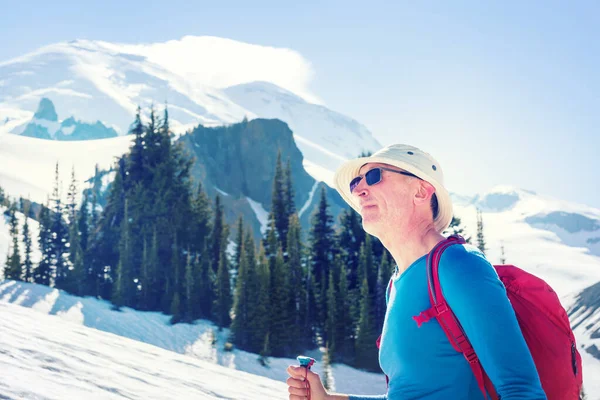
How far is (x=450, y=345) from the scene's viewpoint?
7.06ft

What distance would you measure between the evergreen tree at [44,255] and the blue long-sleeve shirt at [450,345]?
42286mm

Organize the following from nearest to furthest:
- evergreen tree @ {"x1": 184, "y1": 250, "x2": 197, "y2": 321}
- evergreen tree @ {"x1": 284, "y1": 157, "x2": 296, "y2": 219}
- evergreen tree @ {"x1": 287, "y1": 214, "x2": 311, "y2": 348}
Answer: evergreen tree @ {"x1": 184, "y1": 250, "x2": 197, "y2": 321}
evergreen tree @ {"x1": 287, "y1": 214, "x2": 311, "y2": 348}
evergreen tree @ {"x1": 284, "y1": 157, "x2": 296, "y2": 219}

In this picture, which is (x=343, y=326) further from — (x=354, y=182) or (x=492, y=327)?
(x=492, y=327)

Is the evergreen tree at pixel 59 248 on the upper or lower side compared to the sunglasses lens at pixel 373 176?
lower

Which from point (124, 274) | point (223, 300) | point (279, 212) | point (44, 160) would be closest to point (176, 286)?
point (223, 300)

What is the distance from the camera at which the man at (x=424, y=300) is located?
1.95 meters

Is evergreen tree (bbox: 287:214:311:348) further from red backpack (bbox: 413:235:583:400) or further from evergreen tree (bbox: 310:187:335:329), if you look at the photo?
red backpack (bbox: 413:235:583:400)

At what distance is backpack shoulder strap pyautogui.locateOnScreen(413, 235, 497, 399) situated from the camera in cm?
206

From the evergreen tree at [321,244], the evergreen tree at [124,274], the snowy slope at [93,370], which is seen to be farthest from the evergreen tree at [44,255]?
the snowy slope at [93,370]

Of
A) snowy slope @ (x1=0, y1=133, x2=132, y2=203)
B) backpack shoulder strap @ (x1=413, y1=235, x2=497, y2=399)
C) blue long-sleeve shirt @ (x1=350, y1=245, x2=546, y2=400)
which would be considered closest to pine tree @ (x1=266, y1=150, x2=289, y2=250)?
snowy slope @ (x1=0, y1=133, x2=132, y2=203)

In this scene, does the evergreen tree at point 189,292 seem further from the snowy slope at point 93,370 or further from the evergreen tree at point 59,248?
the snowy slope at point 93,370

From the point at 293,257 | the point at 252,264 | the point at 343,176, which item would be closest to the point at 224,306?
the point at 252,264

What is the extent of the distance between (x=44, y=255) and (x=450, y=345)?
44.7 metres

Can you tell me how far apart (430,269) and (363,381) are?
107 ft
